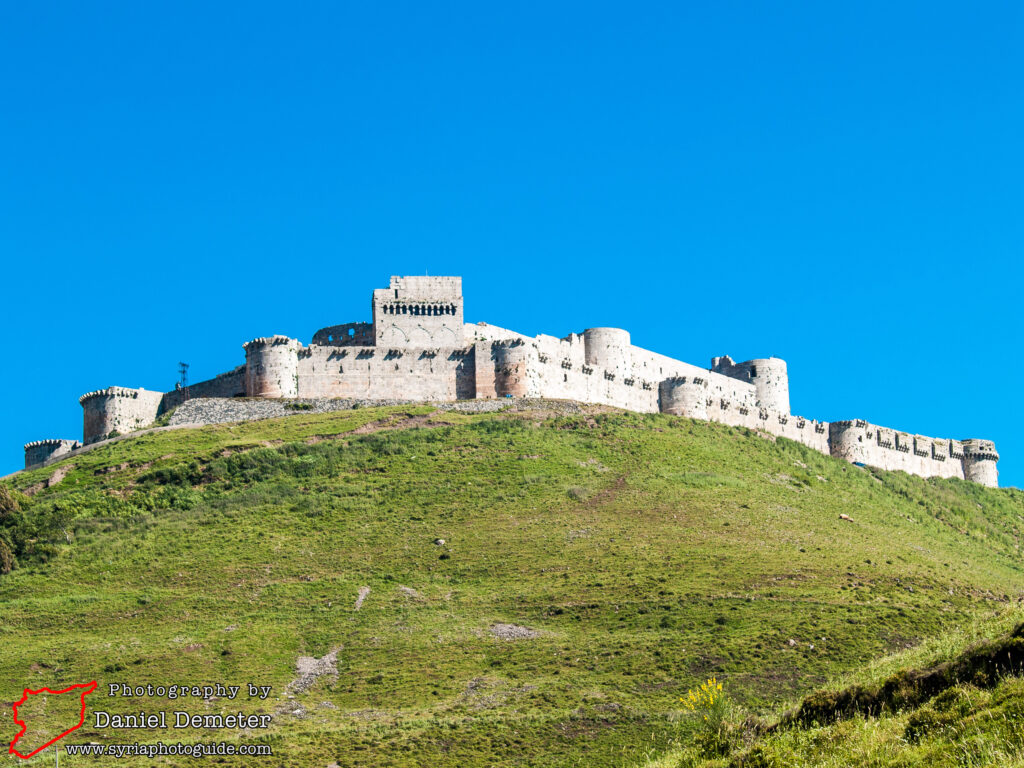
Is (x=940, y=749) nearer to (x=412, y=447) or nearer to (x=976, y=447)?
(x=412, y=447)

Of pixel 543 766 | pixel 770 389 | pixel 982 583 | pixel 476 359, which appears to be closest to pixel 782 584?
pixel 982 583

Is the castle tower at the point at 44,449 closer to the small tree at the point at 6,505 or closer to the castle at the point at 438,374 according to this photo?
the castle at the point at 438,374

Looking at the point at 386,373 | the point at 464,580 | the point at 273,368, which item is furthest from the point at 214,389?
the point at 464,580

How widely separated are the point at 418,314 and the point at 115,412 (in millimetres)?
18135

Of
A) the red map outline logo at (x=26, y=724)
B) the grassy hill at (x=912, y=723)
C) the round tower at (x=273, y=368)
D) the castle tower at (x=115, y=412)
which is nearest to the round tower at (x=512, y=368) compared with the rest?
the round tower at (x=273, y=368)

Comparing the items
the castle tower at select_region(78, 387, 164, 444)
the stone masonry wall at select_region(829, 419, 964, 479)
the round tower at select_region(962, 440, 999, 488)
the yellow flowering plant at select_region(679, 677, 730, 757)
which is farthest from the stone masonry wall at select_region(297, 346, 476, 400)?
the yellow flowering plant at select_region(679, 677, 730, 757)

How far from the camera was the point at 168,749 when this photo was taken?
3056 centimetres

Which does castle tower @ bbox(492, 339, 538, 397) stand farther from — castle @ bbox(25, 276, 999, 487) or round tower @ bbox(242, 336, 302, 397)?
round tower @ bbox(242, 336, 302, 397)

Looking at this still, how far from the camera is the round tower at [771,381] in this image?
86688mm

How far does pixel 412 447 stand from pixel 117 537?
15337mm

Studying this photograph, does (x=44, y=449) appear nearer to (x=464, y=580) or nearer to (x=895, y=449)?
(x=464, y=580)

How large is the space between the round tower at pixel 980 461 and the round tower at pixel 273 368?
164ft

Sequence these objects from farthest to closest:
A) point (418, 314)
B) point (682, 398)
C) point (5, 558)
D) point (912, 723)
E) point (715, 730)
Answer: point (682, 398) < point (418, 314) < point (5, 558) < point (715, 730) < point (912, 723)

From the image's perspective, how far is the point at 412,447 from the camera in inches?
2327
